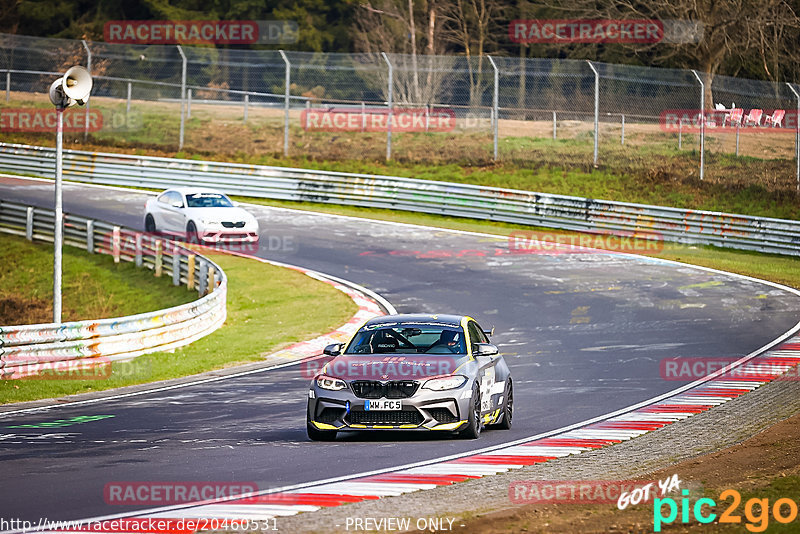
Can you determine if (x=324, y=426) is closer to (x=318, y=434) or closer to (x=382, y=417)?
(x=318, y=434)

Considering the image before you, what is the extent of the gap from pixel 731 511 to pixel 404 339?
550 cm

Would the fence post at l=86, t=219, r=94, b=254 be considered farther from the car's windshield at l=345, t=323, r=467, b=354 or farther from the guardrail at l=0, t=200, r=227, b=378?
the car's windshield at l=345, t=323, r=467, b=354

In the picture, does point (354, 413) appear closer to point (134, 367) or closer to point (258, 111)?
point (134, 367)

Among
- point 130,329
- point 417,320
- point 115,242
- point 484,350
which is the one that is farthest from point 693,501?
point 115,242

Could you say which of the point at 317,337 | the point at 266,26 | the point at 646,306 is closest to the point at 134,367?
the point at 317,337

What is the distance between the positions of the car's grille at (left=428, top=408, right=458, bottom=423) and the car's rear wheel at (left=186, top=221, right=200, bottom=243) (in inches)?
785

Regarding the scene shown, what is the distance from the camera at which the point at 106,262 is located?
30.6 meters

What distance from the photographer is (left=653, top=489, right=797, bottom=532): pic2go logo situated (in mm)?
7531

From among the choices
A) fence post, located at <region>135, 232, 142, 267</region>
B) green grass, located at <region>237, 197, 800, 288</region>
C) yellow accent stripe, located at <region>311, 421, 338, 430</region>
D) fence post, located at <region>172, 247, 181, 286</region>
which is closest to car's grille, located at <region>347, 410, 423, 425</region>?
yellow accent stripe, located at <region>311, 421, 338, 430</region>

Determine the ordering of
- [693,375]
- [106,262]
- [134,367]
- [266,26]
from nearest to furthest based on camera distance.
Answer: [693,375], [134,367], [106,262], [266,26]

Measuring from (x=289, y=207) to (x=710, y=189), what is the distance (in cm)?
1329

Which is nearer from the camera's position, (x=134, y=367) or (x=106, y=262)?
(x=134, y=367)

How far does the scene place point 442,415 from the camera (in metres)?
11.6

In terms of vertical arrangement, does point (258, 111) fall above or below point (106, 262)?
above
